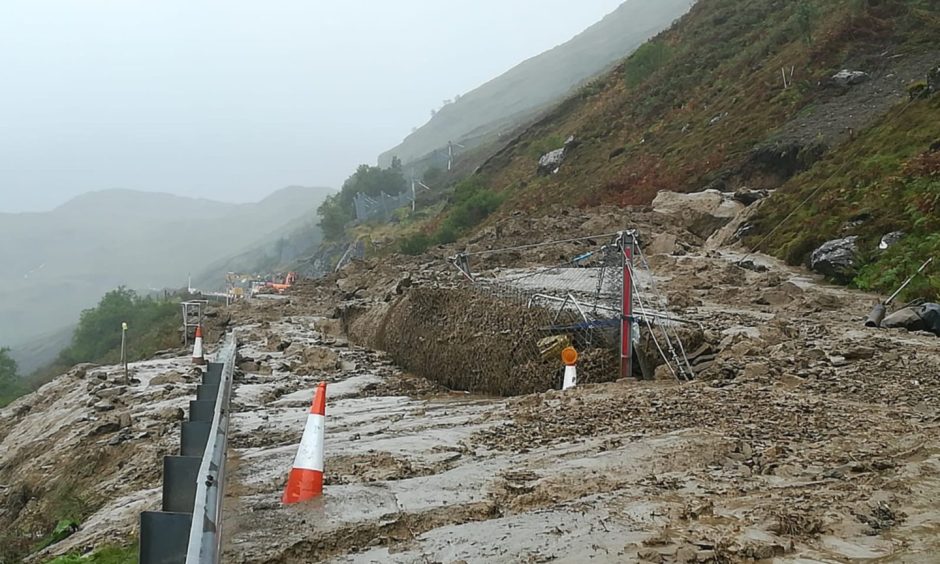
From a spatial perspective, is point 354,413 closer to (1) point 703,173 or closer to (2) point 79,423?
(2) point 79,423

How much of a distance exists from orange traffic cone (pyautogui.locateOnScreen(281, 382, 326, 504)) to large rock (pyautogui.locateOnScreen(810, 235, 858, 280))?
35.1 ft

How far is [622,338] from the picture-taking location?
24.9ft

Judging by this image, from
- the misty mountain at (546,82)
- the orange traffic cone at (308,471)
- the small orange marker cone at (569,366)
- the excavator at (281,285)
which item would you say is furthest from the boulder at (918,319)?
the misty mountain at (546,82)

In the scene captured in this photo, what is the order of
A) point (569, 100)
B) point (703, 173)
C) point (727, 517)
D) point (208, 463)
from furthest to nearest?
point (569, 100), point (703, 173), point (208, 463), point (727, 517)

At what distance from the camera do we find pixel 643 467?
14.4ft

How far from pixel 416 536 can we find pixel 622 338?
15.0 ft

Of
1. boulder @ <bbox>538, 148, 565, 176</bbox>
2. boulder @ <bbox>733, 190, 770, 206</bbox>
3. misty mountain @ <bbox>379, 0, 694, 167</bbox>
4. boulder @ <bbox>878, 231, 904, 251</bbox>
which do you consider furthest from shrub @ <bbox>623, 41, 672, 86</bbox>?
misty mountain @ <bbox>379, 0, 694, 167</bbox>

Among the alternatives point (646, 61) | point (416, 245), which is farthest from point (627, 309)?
point (646, 61)

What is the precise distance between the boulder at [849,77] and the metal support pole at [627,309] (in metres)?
21.4

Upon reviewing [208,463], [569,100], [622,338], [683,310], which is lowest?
[683,310]

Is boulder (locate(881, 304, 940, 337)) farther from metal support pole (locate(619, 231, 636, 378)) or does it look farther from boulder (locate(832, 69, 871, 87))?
boulder (locate(832, 69, 871, 87))

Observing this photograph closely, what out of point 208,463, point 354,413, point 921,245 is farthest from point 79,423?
point 921,245

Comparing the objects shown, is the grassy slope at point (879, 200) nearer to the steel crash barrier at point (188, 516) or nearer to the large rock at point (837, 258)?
the large rock at point (837, 258)

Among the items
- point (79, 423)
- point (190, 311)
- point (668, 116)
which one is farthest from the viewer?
point (668, 116)
